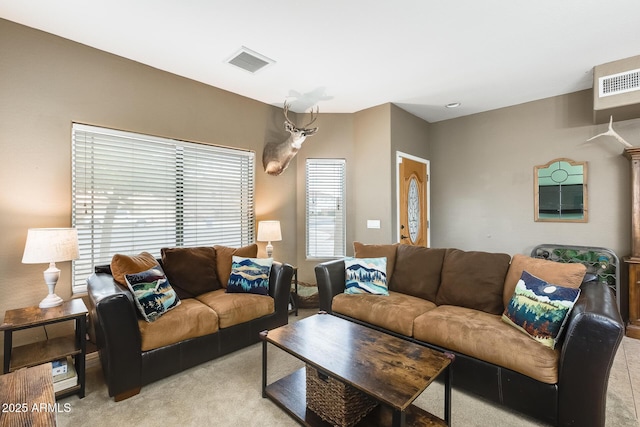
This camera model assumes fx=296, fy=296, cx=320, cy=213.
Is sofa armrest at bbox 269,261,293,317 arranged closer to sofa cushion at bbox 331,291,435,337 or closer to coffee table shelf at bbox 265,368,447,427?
sofa cushion at bbox 331,291,435,337

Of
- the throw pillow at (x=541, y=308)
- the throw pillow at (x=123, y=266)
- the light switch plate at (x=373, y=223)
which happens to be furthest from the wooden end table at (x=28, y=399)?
the light switch plate at (x=373, y=223)

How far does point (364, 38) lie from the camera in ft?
8.29

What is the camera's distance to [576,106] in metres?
3.64

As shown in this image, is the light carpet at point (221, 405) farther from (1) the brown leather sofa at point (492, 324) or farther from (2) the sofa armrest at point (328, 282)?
(2) the sofa armrest at point (328, 282)

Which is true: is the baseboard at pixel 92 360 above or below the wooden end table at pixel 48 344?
below

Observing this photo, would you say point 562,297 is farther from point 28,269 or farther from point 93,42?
point 93,42

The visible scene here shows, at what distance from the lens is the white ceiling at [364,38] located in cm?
215

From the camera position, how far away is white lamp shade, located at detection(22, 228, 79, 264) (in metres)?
2.13

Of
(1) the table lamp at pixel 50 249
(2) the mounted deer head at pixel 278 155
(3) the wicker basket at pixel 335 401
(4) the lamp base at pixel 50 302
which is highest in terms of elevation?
(2) the mounted deer head at pixel 278 155

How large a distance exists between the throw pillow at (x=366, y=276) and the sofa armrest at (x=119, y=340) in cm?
185

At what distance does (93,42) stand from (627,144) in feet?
17.7

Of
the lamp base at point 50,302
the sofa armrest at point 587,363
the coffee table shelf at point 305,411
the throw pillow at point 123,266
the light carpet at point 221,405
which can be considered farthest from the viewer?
the throw pillow at point 123,266

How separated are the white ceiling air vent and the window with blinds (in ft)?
3.53

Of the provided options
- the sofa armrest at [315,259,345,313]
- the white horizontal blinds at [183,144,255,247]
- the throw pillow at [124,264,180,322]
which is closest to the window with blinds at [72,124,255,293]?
the white horizontal blinds at [183,144,255,247]
